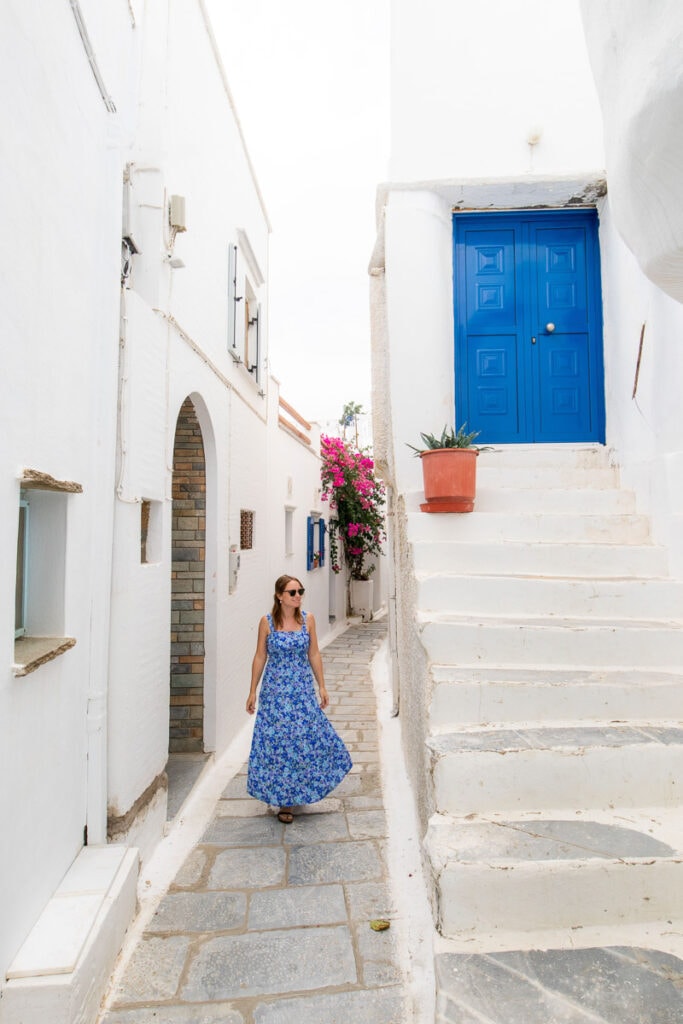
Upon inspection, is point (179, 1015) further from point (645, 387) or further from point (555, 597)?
point (645, 387)

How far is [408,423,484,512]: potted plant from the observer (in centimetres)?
409

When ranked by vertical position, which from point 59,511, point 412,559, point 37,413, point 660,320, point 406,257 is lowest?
point 412,559

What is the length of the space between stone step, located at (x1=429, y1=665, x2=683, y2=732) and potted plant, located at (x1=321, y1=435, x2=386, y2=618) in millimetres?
10294

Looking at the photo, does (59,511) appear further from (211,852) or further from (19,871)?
(211,852)

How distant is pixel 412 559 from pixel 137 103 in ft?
10.3

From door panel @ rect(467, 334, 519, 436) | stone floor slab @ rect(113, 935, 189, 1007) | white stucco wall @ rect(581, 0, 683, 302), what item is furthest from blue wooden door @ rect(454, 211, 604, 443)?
stone floor slab @ rect(113, 935, 189, 1007)

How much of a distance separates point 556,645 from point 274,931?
195 centimetres

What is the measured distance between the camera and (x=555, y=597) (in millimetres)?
3408

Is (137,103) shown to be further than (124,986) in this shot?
Yes

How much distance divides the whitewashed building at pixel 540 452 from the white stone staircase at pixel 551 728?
0.03ft

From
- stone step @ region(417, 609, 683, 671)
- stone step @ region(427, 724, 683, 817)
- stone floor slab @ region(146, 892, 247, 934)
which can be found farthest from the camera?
stone step @ region(417, 609, 683, 671)

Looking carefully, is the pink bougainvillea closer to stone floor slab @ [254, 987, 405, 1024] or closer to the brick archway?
the brick archway

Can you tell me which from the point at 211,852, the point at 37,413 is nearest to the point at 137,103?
the point at 37,413

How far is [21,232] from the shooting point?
2.14m
